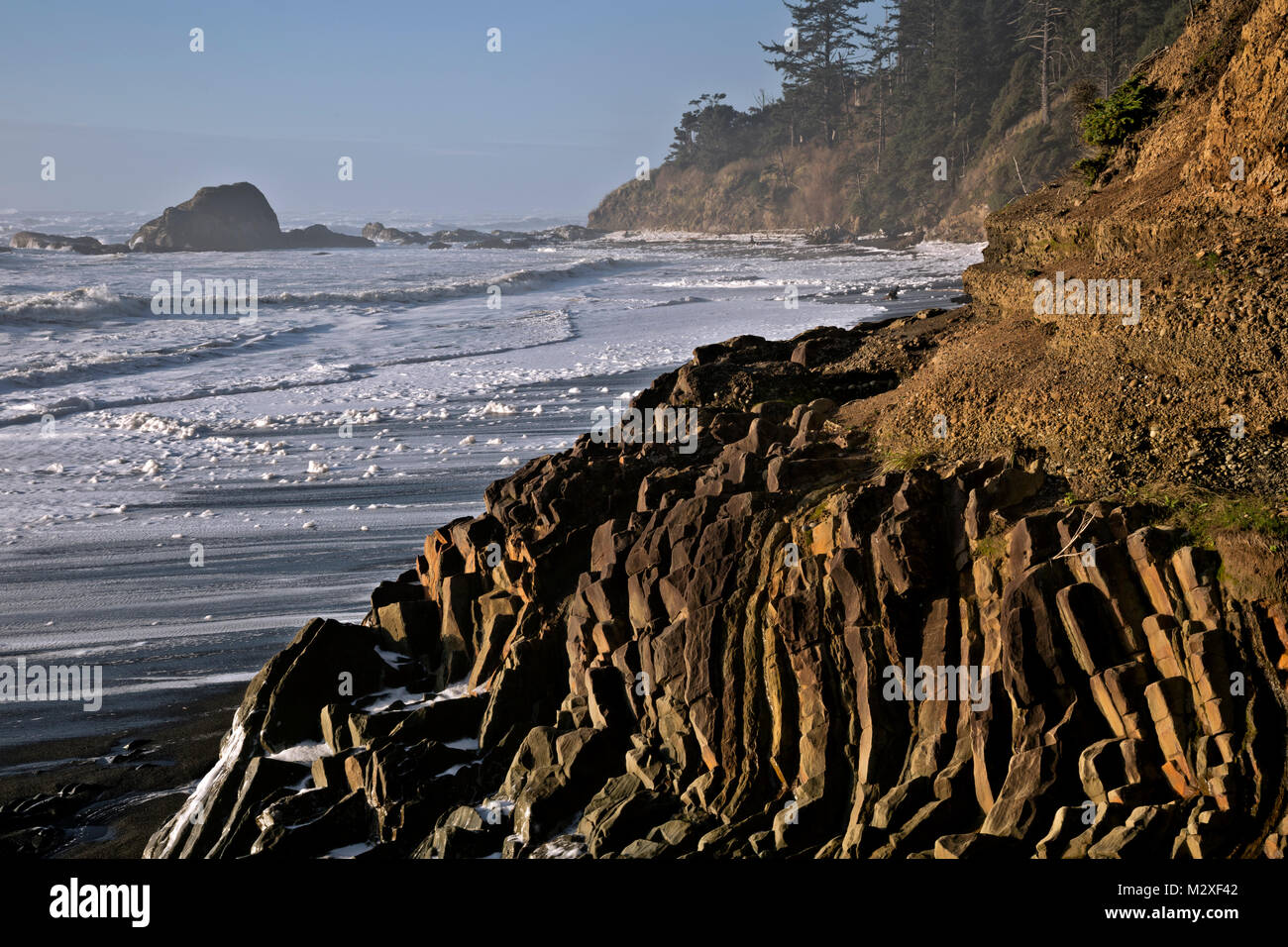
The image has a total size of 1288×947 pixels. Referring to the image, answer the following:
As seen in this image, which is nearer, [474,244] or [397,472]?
[397,472]

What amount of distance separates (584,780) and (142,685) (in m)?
6.41

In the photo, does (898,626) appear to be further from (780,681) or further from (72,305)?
(72,305)

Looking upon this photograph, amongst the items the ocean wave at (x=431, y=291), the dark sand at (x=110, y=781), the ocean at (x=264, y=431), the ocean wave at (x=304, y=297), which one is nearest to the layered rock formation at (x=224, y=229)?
the ocean at (x=264, y=431)

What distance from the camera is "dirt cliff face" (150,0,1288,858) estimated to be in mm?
6906

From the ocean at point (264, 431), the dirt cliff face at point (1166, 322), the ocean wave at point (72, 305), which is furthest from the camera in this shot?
the ocean wave at point (72, 305)

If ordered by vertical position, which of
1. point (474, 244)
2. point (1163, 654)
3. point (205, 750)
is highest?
point (474, 244)

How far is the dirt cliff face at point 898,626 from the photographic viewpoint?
6.91m

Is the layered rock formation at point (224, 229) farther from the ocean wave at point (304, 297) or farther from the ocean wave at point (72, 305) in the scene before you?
the ocean wave at point (72, 305)

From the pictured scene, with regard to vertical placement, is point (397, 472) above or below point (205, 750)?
above

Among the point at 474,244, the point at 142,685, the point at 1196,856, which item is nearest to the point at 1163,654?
the point at 1196,856

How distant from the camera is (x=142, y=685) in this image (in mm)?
12500

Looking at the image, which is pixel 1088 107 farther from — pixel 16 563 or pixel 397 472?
pixel 16 563

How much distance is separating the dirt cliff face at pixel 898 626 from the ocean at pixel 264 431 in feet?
9.64

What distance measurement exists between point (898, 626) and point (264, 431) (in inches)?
761
